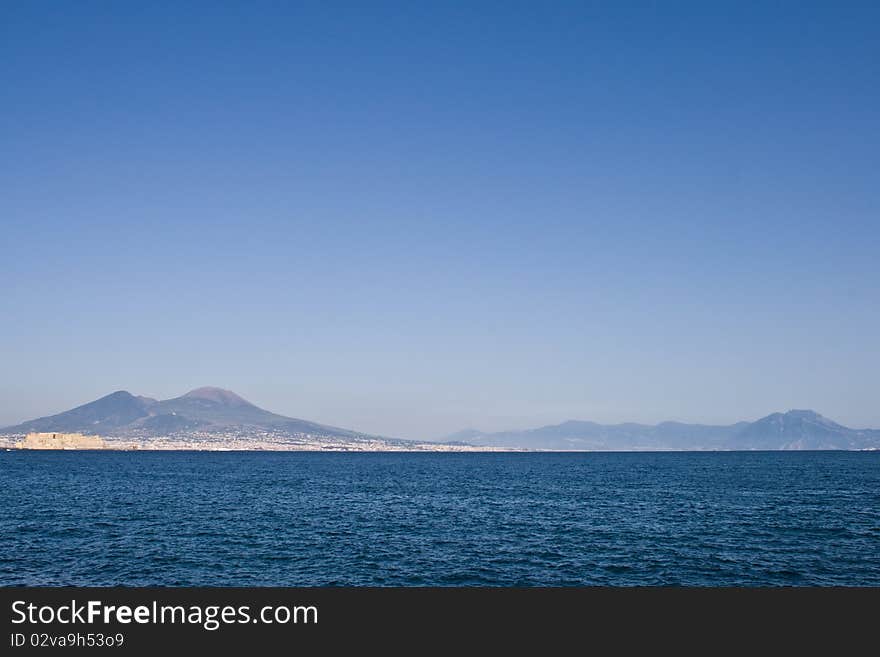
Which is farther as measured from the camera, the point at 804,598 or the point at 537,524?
the point at 537,524

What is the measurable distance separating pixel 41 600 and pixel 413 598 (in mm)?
9029

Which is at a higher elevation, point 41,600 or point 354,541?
point 41,600

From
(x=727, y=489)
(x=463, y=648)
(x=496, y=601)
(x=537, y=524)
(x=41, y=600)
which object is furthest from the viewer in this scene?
(x=727, y=489)

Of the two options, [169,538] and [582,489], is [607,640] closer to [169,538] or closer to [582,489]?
[169,538]

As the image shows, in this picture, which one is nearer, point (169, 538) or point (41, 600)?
point (41, 600)

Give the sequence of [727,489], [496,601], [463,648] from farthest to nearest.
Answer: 1. [727,489]
2. [496,601]
3. [463,648]

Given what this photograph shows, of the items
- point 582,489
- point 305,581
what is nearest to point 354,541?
point 305,581

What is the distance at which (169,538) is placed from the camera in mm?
55500

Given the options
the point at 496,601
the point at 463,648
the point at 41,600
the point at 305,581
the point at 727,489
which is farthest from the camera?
the point at 727,489

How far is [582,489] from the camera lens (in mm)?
112500

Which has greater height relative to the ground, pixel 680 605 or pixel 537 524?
pixel 680 605

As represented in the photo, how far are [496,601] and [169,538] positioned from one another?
4826 centimetres

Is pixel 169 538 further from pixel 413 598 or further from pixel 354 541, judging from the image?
pixel 413 598

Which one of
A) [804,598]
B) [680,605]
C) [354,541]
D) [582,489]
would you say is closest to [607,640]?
[680,605]
